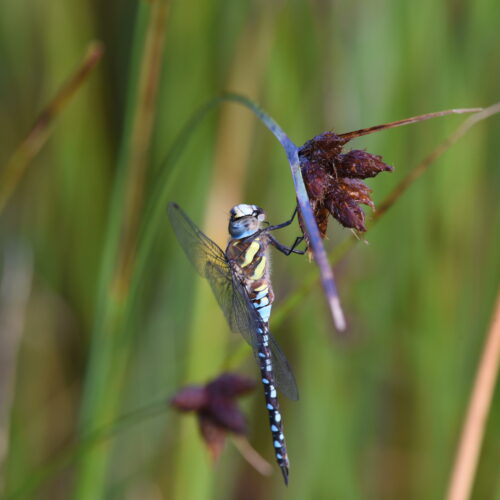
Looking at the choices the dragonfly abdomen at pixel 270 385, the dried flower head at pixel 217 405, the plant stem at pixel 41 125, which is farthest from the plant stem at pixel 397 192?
the plant stem at pixel 41 125

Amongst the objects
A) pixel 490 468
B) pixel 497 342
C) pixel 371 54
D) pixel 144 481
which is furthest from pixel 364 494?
pixel 371 54

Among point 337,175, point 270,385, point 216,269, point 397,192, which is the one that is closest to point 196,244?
point 216,269

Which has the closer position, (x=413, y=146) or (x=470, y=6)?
(x=470, y=6)

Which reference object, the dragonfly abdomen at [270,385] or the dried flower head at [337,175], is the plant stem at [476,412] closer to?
the dragonfly abdomen at [270,385]

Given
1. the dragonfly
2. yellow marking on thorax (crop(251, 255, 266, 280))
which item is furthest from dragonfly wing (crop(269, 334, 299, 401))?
yellow marking on thorax (crop(251, 255, 266, 280))

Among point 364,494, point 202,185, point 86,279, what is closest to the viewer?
point 364,494

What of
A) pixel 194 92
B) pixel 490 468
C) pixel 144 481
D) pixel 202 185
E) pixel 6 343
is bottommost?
pixel 490 468

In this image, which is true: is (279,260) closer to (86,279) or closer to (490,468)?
(86,279)
